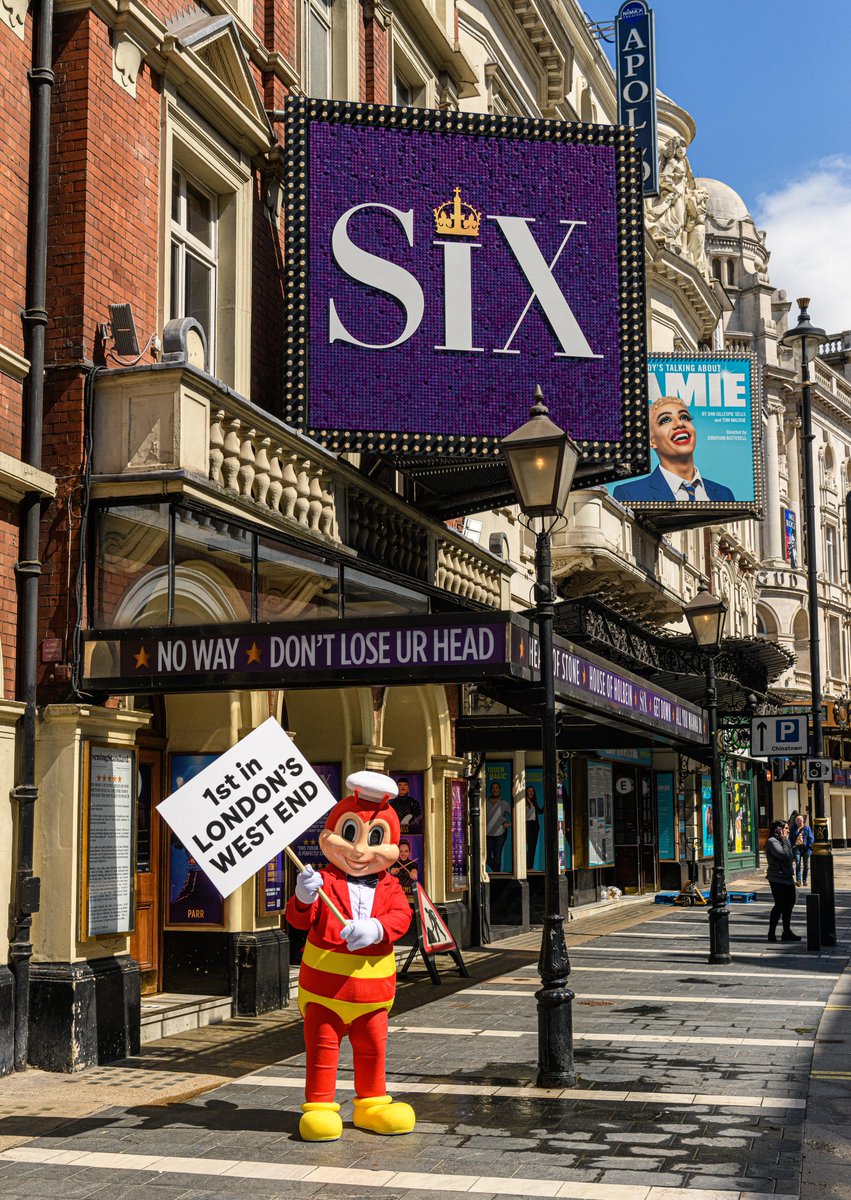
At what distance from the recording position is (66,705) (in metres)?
10.4

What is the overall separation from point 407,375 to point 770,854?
959 centimetres

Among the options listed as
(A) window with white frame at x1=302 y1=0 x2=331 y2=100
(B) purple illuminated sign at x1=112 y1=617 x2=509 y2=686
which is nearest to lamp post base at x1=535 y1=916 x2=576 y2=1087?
(B) purple illuminated sign at x1=112 y1=617 x2=509 y2=686

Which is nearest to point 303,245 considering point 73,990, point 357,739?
point 357,739

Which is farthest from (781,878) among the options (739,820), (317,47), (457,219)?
(739,820)

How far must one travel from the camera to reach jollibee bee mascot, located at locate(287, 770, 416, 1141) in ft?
26.2

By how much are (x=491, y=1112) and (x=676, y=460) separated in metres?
24.1

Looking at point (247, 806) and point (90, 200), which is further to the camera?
point (90, 200)

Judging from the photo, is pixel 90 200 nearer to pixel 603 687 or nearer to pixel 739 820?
pixel 603 687

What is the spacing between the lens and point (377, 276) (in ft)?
47.8

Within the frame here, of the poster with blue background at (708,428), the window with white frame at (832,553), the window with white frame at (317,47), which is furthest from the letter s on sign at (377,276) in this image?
the window with white frame at (832,553)

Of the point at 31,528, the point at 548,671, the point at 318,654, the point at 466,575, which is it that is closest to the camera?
the point at 318,654

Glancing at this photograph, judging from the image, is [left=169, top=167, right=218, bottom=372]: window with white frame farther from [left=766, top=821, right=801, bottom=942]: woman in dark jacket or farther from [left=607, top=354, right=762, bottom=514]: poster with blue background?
[left=607, top=354, right=762, bottom=514]: poster with blue background

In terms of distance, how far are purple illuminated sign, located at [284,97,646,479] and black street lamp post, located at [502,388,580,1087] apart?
438cm

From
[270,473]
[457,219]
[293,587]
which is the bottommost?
[293,587]
